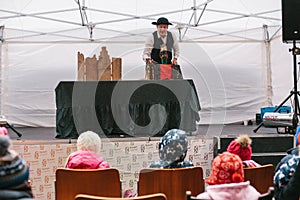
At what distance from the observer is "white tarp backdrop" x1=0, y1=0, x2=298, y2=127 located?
7.87 metres

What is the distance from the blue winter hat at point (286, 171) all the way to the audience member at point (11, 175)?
1.23 m

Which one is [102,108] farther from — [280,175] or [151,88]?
[280,175]

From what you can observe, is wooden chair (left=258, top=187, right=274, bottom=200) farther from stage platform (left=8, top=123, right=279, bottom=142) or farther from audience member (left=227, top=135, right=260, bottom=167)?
stage platform (left=8, top=123, right=279, bottom=142)

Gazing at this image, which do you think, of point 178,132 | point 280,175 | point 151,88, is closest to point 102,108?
point 151,88

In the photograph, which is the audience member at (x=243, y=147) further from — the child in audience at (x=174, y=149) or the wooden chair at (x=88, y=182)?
the wooden chair at (x=88, y=182)

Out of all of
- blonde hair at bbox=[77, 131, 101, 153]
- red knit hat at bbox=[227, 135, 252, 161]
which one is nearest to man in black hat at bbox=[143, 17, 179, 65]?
blonde hair at bbox=[77, 131, 101, 153]

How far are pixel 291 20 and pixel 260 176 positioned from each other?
279 cm

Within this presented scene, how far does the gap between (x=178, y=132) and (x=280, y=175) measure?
0.67 metres

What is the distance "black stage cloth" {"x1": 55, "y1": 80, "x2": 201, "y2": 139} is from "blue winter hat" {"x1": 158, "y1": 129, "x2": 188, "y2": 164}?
2.07 m

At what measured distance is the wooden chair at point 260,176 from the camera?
2352mm

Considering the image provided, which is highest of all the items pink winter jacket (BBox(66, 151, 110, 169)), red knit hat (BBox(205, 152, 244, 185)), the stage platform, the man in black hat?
the man in black hat

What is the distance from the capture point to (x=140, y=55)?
842cm

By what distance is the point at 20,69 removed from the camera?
27.0 ft

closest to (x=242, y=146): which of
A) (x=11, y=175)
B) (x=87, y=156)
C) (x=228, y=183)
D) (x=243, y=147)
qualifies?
(x=243, y=147)
